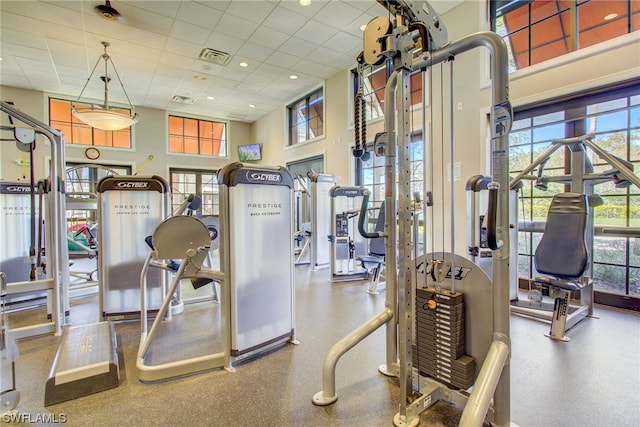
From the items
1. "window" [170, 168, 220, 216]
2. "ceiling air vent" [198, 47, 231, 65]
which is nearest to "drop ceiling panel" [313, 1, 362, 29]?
"ceiling air vent" [198, 47, 231, 65]

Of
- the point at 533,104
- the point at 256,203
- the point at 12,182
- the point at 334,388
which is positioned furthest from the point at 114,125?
the point at 533,104

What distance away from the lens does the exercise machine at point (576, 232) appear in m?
2.65

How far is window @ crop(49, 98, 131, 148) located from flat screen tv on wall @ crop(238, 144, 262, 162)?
120 inches

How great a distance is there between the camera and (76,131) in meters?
8.04

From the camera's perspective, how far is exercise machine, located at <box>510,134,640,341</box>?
2648mm

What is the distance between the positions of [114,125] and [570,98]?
6.40 m

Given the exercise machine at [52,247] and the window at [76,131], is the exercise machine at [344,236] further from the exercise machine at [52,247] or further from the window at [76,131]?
the window at [76,131]

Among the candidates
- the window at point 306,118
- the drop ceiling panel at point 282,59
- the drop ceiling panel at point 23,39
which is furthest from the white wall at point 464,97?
the drop ceiling panel at point 23,39

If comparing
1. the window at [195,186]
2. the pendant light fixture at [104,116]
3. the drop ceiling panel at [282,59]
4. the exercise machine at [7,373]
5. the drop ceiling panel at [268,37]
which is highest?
the drop ceiling panel at [282,59]

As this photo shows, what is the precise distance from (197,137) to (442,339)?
9.57 m

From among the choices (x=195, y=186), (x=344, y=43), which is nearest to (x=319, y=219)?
(x=344, y=43)

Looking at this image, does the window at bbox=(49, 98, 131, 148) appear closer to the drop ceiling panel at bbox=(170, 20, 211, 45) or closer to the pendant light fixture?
the pendant light fixture

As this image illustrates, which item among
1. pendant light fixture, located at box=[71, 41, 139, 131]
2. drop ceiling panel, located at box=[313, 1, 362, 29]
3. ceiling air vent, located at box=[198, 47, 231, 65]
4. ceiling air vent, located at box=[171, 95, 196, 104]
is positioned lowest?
pendant light fixture, located at box=[71, 41, 139, 131]

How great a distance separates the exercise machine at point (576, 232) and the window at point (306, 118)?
5139mm
